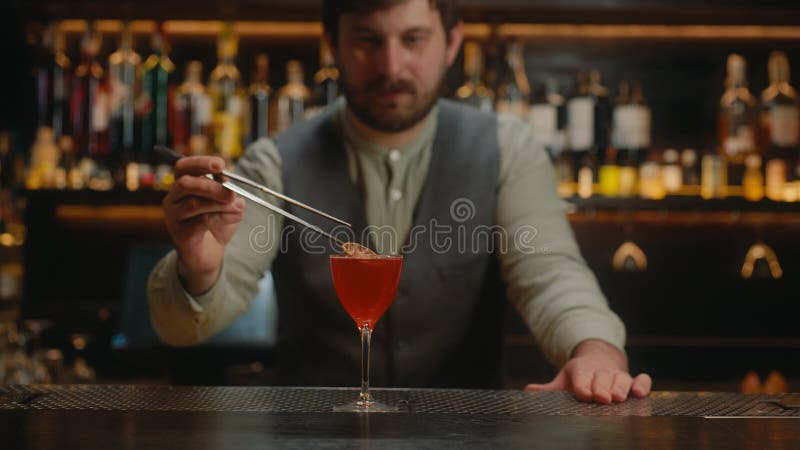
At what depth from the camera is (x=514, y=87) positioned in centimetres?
305

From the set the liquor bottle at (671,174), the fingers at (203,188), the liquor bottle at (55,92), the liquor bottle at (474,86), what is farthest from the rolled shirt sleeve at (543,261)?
the liquor bottle at (55,92)

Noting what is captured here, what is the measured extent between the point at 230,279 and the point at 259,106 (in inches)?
62.7

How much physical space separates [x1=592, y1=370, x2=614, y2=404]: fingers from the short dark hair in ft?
2.76

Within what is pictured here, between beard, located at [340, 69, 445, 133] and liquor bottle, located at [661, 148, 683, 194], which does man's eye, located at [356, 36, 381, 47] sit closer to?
beard, located at [340, 69, 445, 133]

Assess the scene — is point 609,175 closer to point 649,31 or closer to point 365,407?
point 649,31

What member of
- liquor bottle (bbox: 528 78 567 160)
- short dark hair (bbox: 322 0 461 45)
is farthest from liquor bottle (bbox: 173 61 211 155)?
short dark hair (bbox: 322 0 461 45)

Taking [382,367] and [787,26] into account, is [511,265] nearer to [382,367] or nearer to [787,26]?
[382,367]

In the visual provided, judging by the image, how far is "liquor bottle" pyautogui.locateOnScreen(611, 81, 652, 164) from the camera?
116 inches

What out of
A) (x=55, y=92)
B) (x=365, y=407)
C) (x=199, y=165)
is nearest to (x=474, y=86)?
(x=55, y=92)

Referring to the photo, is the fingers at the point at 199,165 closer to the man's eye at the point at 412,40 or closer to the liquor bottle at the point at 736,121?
the man's eye at the point at 412,40

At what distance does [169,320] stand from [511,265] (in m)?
0.65

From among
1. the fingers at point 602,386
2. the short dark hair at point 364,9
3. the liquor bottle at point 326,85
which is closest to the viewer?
the fingers at point 602,386

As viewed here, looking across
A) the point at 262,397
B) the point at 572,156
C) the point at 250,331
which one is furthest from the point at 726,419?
the point at 572,156

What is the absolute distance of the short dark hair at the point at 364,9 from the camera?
1.61 metres
